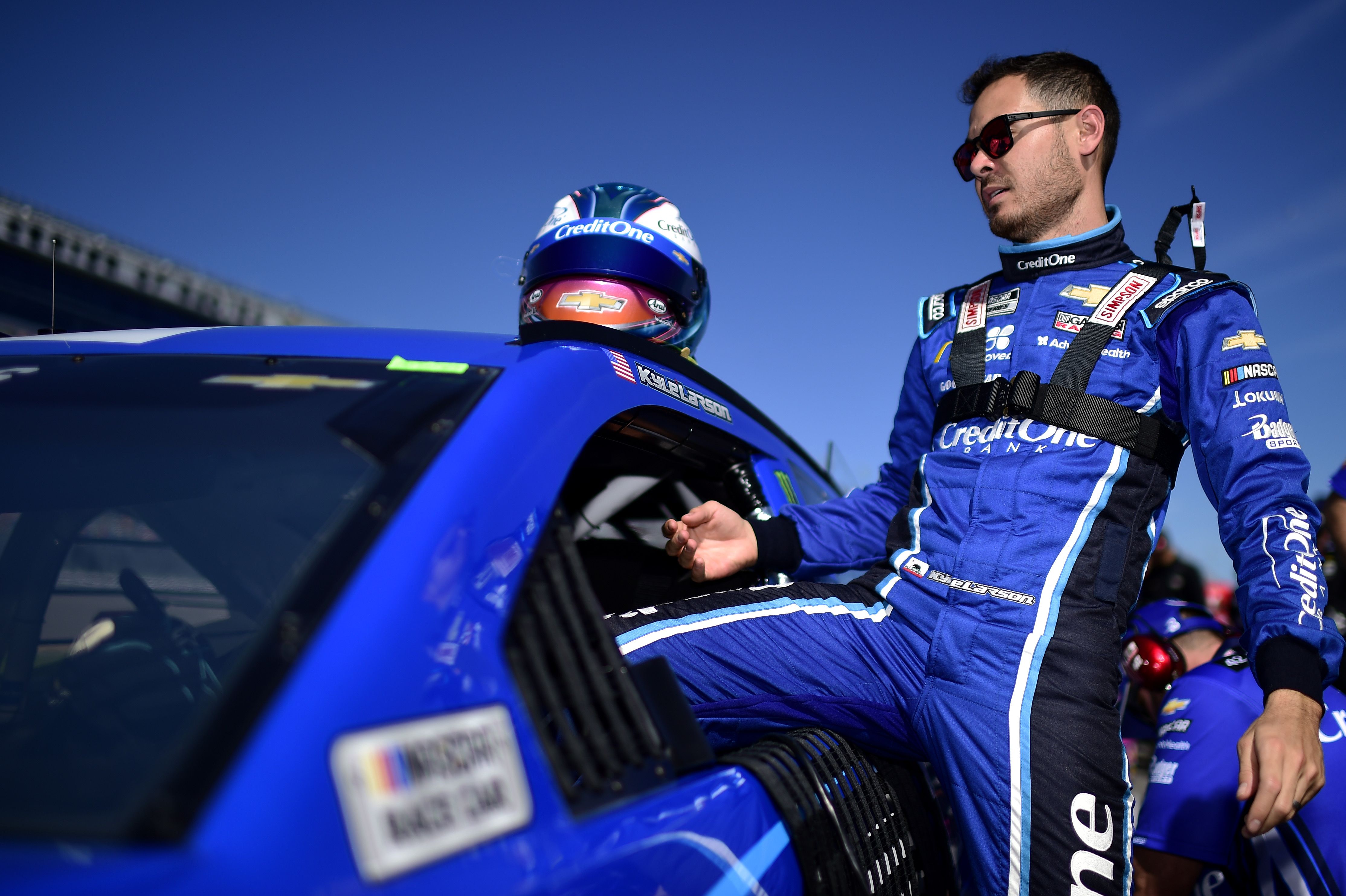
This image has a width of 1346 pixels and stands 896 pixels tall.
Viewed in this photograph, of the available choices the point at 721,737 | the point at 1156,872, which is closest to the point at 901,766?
the point at 721,737

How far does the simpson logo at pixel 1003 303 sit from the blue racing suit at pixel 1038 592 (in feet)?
0.04

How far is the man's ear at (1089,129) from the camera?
2.21 metres

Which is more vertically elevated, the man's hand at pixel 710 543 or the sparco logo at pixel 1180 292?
the sparco logo at pixel 1180 292

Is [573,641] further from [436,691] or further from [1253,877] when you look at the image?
[1253,877]

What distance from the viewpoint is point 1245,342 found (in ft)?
5.79

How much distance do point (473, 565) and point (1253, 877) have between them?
2.43 metres

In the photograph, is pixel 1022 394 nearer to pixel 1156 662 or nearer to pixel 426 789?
pixel 426 789

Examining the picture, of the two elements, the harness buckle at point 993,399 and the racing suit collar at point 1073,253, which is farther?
the racing suit collar at point 1073,253

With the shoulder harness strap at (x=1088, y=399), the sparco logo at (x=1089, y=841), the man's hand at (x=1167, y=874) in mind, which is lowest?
the man's hand at (x=1167, y=874)

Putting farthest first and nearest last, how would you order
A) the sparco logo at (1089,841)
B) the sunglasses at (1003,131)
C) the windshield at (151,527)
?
the sunglasses at (1003,131), the sparco logo at (1089,841), the windshield at (151,527)

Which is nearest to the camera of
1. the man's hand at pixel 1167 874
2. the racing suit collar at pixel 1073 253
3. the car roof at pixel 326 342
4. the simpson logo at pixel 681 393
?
the car roof at pixel 326 342

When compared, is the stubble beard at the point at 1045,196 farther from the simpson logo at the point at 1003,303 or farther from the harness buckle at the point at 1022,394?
the harness buckle at the point at 1022,394

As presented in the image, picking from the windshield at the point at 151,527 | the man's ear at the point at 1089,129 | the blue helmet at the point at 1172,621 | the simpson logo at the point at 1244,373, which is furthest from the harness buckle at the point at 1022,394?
the blue helmet at the point at 1172,621

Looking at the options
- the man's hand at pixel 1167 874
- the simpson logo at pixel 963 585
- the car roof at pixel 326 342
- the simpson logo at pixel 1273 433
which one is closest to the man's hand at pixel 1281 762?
the simpson logo at pixel 963 585
